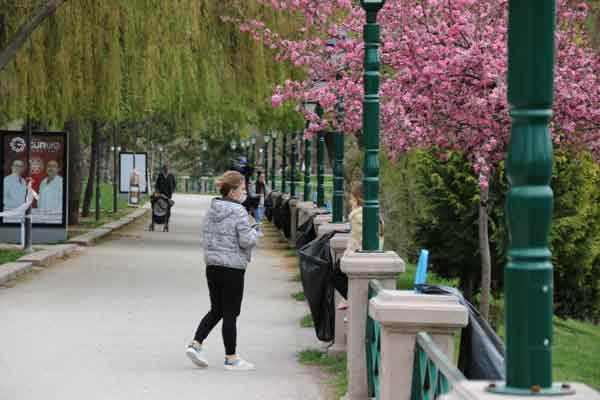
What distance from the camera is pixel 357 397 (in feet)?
30.9

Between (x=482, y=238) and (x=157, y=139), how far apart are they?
221 ft

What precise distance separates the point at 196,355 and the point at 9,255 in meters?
11.5

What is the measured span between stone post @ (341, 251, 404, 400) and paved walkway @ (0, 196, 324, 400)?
575 millimetres

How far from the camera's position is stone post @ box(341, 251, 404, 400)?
376 inches

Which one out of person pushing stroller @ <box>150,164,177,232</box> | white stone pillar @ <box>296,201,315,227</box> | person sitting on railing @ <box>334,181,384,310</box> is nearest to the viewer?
Answer: person sitting on railing @ <box>334,181,384,310</box>

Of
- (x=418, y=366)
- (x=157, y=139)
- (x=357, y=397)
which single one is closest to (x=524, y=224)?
(x=418, y=366)

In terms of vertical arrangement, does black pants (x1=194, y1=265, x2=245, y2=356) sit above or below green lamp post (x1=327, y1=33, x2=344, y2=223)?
below

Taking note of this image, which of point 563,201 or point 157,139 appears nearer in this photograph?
point 563,201

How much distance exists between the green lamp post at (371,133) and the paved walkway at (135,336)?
138 cm

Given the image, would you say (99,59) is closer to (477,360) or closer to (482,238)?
(482,238)

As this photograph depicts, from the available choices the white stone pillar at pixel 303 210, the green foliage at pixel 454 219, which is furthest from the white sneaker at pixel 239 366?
the white stone pillar at pixel 303 210

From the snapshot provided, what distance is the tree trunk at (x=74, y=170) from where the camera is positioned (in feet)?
104

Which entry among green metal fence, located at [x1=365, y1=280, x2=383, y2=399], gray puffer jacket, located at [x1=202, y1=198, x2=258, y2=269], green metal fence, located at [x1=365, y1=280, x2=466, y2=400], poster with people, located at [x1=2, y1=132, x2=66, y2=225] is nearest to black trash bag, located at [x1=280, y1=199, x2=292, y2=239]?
poster with people, located at [x1=2, y1=132, x2=66, y2=225]

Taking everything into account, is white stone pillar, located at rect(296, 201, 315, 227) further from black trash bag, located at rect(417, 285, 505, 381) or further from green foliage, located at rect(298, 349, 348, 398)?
black trash bag, located at rect(417, 285, 505, 381)
